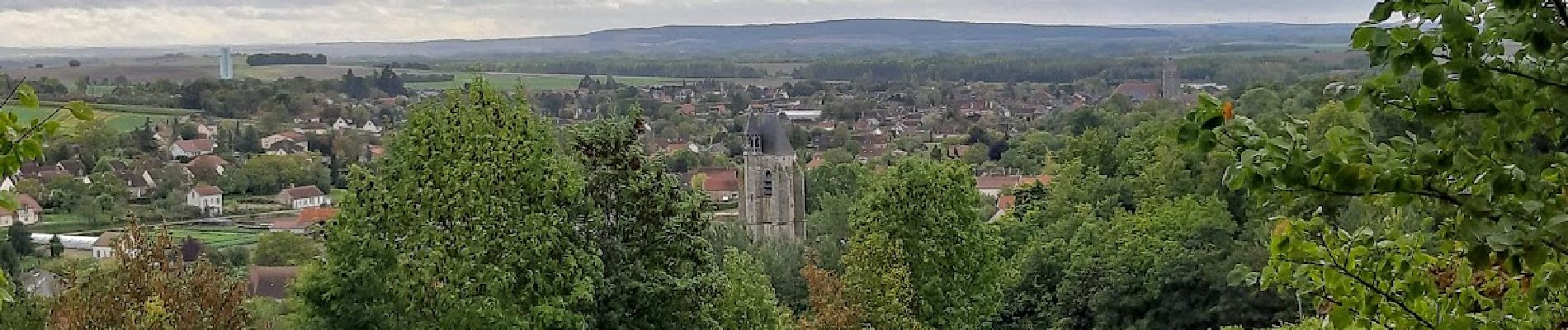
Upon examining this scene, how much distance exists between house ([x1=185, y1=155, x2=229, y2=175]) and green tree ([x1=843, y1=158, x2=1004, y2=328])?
51150 mm

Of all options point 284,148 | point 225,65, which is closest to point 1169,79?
point 225,65

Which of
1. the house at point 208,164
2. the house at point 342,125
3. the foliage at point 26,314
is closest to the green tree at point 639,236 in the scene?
the foliage at point 26,314

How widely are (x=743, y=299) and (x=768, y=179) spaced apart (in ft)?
99.7

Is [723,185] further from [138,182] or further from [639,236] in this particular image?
[639,236]

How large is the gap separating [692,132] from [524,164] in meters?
80.0

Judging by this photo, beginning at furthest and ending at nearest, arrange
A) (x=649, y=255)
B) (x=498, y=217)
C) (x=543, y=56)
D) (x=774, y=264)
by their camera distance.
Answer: (x=543, y=56) → (x=774, y=264) → (x=649, y=255) → (x=498, y=217)

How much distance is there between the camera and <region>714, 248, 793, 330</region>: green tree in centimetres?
1204

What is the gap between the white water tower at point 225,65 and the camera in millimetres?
97250

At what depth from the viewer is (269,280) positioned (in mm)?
32188

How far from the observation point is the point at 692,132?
91.2m

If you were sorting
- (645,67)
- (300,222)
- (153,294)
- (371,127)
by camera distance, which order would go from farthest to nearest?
(645,67), (371,127), (300,222), (153,294)

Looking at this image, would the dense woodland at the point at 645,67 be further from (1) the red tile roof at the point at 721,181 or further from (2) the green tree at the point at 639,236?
(2) the green tree at the point at 639,236

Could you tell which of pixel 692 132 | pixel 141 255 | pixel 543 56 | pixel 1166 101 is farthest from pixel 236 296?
pixel 543 56

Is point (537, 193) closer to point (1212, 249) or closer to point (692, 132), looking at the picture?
point (1212, 249)
